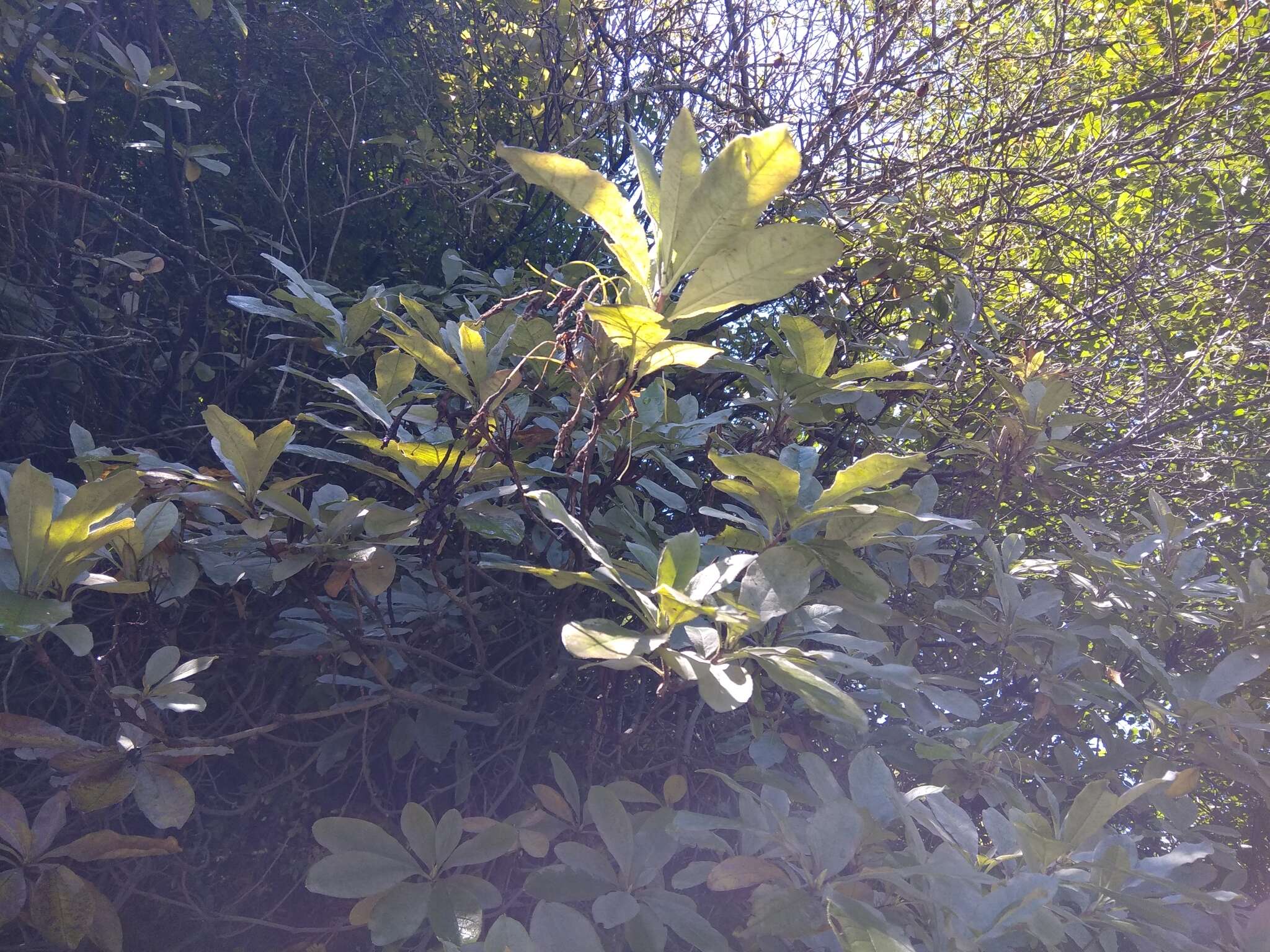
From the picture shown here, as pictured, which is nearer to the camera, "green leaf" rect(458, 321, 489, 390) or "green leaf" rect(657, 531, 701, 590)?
"green leaf" rect(657, 531, 701, 590)

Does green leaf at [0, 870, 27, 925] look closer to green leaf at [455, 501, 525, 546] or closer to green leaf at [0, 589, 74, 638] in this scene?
green leaf at [0, 589, 74, 638]

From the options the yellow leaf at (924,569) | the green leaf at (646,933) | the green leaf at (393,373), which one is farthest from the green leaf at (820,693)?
the yellow leaf at (924,569)

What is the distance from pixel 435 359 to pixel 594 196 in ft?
1.19

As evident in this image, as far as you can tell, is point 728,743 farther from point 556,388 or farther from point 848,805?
point 556,388

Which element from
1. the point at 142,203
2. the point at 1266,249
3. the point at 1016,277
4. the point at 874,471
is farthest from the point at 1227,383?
the point at 142,203

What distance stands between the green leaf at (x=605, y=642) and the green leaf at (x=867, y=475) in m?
0.33

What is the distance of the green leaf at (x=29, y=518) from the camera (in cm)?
95

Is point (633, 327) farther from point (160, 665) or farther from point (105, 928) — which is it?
point (105, 928)

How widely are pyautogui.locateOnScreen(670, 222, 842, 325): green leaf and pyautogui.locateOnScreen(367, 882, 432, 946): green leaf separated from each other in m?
0.91

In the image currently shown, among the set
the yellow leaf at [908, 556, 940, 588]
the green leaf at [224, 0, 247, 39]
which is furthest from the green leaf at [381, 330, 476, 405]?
the green leaf at [224, 0, 247, 39]

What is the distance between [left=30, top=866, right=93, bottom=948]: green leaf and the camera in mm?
1056

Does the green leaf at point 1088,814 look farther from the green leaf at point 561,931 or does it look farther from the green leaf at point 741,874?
the green leaf at point 561,931

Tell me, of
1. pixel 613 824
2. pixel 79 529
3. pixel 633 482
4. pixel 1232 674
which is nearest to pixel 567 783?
pixel 613 824

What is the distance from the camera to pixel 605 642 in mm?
877
